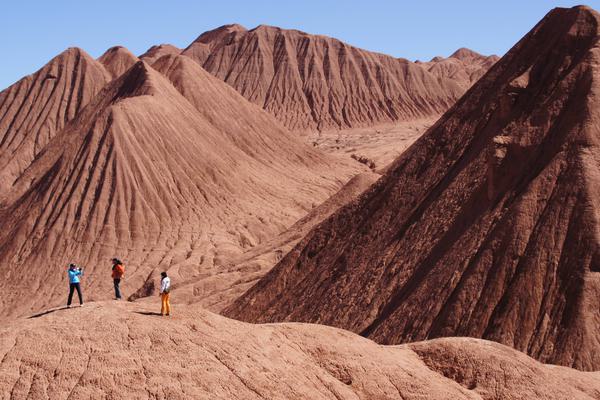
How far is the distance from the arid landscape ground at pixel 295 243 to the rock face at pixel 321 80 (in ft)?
111

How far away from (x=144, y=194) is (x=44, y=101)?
32.2 meters

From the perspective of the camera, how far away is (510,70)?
35719mm

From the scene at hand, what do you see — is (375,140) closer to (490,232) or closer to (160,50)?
(160,50)

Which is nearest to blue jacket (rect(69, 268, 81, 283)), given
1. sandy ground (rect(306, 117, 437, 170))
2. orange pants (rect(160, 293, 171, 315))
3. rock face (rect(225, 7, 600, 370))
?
orange pants (rect(160, 293, 171, 315))

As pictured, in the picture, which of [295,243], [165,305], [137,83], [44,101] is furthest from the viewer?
[44,101]

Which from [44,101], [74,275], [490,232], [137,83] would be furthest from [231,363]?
[44,101]

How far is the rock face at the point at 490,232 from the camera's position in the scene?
2636 centimetres

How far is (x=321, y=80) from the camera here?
127312 mm

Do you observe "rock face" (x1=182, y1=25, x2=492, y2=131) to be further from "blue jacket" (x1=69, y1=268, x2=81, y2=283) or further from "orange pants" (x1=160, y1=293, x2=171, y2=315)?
"orange pants" (x1=160, y1=293, x2=171, y2=315)

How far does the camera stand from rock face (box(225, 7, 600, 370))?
2636 centimetres

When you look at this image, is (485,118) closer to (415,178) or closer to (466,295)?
(415,178)

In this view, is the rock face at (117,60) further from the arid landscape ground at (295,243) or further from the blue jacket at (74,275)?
the blue jacket at (74,275)

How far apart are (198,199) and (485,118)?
104ft

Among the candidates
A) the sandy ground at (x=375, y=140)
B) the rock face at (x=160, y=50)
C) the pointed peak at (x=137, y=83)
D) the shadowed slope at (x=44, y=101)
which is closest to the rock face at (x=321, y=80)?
the sandy ground at (x=375, y=140)
